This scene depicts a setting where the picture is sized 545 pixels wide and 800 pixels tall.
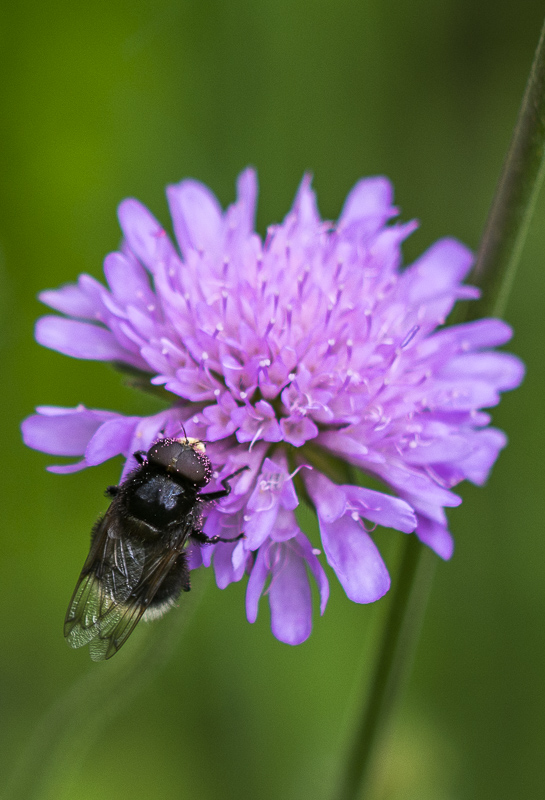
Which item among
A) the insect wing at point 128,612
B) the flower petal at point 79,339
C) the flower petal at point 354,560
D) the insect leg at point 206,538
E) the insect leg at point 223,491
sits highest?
the flower petal at point 79,339

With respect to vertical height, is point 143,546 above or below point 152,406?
below

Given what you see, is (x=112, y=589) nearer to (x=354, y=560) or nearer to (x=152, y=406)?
(x=354, y=560)

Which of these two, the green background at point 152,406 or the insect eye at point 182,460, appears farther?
the green background at point 152,406

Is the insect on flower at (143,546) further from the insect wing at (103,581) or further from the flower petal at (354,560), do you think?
the flower petal at (354,560)

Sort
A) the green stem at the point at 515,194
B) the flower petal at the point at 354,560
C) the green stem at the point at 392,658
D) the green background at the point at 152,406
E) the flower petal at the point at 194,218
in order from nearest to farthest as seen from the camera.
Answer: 1. the green stem at the point at 515,194
2. the flower petal at the point at 354,560
3. the green stem at the point at 392,658
4. the flower petal at the point at 194,218
5. the green background at the point at 152,406

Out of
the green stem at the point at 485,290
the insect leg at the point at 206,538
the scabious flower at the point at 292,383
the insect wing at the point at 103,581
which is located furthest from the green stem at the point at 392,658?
the insect wing at the point at 103,581

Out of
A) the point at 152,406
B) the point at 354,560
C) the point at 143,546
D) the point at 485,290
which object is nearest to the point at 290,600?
the point at 354,560

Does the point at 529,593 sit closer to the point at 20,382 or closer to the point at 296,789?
the point at 296,789
